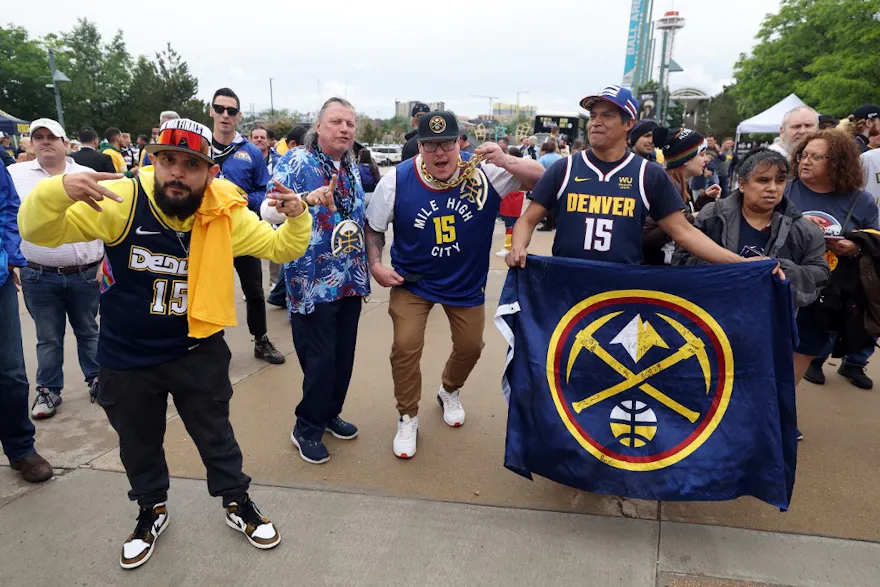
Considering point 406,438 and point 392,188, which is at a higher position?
point 392,188

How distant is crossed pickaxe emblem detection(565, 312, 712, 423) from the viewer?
269cm

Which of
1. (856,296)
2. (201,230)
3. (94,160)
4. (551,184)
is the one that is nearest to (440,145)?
(551,184)

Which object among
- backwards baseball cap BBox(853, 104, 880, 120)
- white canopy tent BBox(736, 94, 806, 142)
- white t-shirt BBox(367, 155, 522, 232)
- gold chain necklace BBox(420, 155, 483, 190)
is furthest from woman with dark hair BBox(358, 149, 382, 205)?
white canopy tent BBox(736, 94, 806, 142)

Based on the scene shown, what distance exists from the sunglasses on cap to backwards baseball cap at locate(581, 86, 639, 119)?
1815 mm

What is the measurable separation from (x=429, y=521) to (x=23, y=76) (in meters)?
56.7

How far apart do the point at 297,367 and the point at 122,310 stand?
250 centimetres

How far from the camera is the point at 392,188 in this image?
3.40 m

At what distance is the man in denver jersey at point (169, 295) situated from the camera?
2287 millimetres

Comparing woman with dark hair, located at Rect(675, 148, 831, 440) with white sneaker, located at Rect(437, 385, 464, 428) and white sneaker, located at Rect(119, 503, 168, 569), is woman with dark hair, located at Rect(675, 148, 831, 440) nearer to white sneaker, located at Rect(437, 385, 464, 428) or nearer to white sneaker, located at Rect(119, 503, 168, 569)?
white sneaker, located at Rect(437, 385, 464, 428)

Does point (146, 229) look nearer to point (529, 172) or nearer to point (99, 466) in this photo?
point (99, 466)

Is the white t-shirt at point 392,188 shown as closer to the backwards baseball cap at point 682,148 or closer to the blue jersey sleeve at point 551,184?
the blue jersey sleeve at point 551,184

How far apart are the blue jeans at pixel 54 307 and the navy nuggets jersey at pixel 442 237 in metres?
2.22

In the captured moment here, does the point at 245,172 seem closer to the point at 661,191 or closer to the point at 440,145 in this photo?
the point at 440,145

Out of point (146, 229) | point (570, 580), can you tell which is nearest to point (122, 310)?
point (146, 229)
